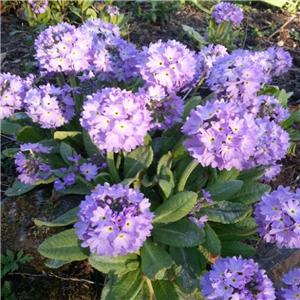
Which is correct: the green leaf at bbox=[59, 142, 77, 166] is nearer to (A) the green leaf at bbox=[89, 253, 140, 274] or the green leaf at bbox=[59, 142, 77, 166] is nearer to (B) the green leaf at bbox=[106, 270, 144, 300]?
(A) the green leaf at bbox=[89, 253, 140, 274]

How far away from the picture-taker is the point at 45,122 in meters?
3.08

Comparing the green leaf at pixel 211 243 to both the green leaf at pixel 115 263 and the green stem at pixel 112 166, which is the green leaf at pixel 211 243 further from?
the green stem at pixel 112 166

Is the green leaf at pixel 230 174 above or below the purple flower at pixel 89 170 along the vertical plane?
above

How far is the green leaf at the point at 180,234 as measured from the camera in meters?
2.66

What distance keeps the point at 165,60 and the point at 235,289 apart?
158cm

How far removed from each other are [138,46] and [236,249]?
3.93 m

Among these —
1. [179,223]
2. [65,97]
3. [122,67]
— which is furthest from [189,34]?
Answer: [179,223]

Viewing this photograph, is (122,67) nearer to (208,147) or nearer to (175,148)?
(175,148)

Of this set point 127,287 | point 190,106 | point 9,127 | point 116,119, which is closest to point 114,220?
point 116,119

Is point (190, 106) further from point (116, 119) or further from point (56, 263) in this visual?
point (56, 263)

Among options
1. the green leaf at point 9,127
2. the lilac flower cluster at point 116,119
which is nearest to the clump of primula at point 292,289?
the lilac flower cluster at point 116,119

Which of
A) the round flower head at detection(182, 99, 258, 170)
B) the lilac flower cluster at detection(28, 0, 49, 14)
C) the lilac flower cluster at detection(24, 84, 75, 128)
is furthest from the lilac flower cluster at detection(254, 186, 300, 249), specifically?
the lilac flower cluster at detection(28, 0, 49, 14)

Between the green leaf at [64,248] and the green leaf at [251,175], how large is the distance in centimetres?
140

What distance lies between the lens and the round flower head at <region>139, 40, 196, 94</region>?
2.81 metres
